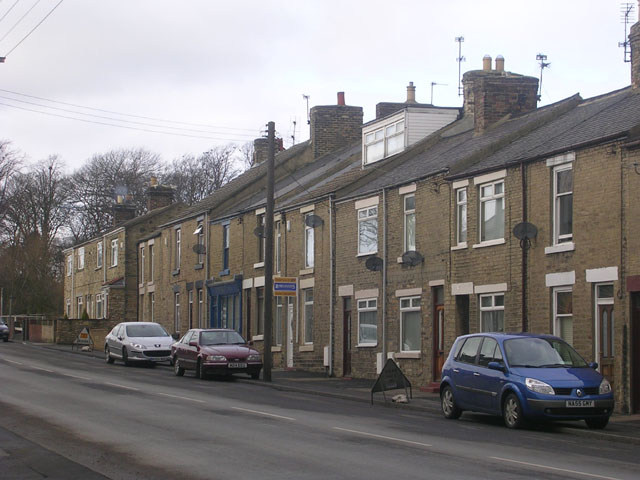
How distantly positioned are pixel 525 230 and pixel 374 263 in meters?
7.31

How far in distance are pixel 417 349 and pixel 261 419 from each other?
11.2m

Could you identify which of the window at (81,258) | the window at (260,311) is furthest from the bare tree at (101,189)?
the window at (260,311)

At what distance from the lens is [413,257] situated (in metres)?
28.2

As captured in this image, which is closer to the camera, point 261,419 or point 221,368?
point 261,419

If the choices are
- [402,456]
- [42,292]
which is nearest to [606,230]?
[402,456]

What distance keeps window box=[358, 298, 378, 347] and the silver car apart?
9.04 m

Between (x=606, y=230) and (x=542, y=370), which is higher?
(x=606, y=230)

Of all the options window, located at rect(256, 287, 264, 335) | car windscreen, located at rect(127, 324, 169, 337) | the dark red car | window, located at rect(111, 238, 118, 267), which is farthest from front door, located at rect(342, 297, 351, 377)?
window, located at rect(111, 238, 118, 267)

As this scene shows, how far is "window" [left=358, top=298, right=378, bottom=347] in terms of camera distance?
101 feet

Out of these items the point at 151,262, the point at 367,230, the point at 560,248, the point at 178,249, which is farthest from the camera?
the point at 151,262

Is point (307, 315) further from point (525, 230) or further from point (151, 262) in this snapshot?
point (151, 262)

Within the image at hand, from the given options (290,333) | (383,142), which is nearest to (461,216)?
(383,142)

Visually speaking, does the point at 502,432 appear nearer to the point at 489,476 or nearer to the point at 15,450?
the point at 489,476

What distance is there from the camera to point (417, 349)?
93.1 ft
